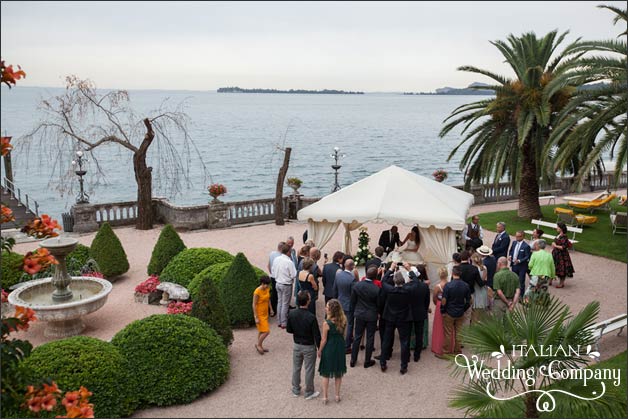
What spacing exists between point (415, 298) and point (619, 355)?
381 cm

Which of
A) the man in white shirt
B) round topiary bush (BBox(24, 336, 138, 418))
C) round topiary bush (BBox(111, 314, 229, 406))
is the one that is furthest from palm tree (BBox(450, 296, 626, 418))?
the man in white shirt

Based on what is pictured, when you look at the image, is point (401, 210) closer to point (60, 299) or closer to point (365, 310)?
point (365, 310)

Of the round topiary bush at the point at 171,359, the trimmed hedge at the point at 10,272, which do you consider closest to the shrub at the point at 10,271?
the trimmed hedge at the point at 10,272

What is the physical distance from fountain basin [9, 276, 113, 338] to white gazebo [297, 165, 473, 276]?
5045 millimetres

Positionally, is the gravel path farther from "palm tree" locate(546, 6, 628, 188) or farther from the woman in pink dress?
"palm tree" locate(546, 6, 628, 188)

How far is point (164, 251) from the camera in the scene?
15055 mm

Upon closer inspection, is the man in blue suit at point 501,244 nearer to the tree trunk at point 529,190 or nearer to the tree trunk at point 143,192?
the tree trunk at point 529,190

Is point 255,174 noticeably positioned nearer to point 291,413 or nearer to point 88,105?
point 88,105

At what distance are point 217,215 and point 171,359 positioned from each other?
507 inches

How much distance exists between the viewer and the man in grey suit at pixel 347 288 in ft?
34.6

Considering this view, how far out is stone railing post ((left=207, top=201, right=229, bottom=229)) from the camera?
21422 millimetres

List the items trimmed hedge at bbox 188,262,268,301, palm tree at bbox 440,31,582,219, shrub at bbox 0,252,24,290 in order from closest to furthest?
trimmed hedge at bbox 188,262,268,301 < shrub at bbox 0,252,24,290 < palm tree at bbox 440,31,582,219

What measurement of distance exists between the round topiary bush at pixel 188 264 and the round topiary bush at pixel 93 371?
194 inches

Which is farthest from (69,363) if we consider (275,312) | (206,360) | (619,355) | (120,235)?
(120,235)
